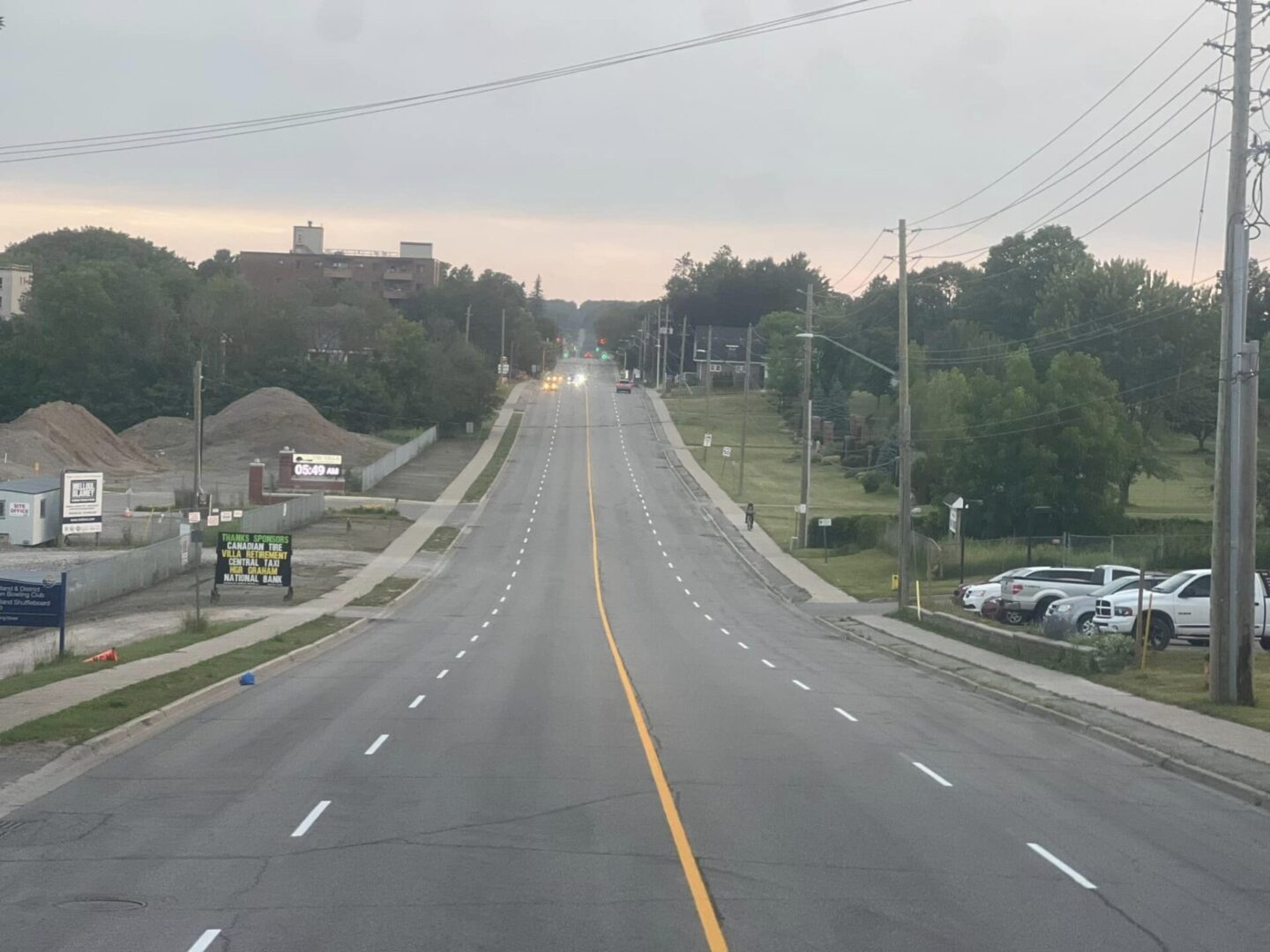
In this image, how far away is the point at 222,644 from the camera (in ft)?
102

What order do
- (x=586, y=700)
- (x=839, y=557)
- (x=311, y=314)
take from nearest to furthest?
1. (x=586, y=700)
2. (x=839, y=557)
3. (x=311, y=314)

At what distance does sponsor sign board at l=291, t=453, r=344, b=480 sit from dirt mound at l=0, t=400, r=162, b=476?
15.7 m

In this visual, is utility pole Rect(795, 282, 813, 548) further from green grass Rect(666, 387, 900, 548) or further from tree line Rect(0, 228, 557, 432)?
tree line Rect(0, 228, 557, 432)

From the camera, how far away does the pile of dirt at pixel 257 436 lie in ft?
333

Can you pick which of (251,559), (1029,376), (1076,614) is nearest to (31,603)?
(251,559)

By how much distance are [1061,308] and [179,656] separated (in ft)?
324

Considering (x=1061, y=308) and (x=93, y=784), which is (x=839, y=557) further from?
(x=1061, y=308)

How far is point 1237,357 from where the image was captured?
20938 millimetres

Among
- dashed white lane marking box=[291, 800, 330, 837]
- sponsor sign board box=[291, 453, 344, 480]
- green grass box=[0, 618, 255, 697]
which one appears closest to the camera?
dashed white lane marking box=[291, 800, 330, 837]

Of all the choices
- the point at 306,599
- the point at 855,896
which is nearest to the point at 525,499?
the point at 306,599

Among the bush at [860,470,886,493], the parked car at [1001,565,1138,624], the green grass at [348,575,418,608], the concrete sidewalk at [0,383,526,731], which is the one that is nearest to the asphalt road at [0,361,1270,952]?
the concrete sidewalk at [0,383,526,731]

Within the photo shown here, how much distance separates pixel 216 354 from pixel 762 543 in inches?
3182

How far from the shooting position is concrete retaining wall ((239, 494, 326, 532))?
60.8m

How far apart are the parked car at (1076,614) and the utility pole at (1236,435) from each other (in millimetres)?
10100
